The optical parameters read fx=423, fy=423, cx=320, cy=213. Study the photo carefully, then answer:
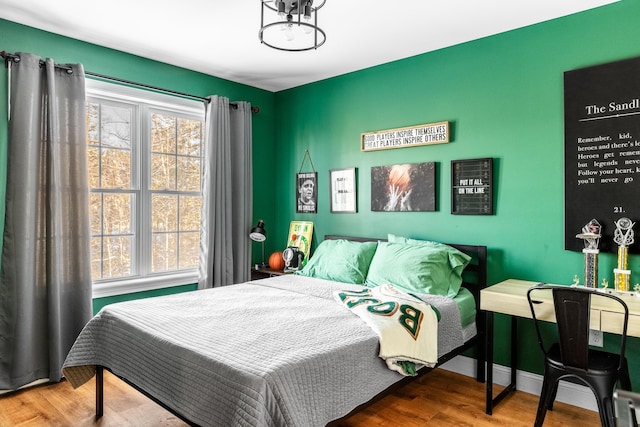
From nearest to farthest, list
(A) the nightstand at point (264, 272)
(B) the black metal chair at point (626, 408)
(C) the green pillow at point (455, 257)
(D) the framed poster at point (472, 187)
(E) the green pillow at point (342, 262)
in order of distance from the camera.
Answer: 1. (B) the black metal chair at point (626, 408)
2. (C) the green pillow at point (455, 257)
3. (D) the framed poster at point (472, 187)
4. (E) the green pillow at point (342, 262)
5. (A) the nightstand at point (264, 272)

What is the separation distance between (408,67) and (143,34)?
2147 mm

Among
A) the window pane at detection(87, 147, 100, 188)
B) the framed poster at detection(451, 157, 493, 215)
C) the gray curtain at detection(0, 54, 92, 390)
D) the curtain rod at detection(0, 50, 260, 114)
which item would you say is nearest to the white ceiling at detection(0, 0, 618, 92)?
the curtain rod at detection(0, 50, 260, 114)

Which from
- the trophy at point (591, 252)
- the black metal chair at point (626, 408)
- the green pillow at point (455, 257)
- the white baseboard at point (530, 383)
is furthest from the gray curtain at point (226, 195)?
the black metal chair at point (626, 408)

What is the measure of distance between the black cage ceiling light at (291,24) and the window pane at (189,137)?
124cm

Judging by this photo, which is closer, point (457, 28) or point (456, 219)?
point (457, 28)

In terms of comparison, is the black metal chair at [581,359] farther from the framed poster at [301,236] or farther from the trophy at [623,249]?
the framed poster at [301,236]

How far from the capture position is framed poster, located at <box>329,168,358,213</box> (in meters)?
4.04

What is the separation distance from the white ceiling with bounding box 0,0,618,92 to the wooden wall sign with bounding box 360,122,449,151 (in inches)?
24.9

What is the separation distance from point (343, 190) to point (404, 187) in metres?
0.69

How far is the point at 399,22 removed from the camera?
2.97 meters

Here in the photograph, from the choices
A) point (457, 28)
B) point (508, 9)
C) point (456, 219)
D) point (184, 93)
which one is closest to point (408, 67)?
point (457, 28)

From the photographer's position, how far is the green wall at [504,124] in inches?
109

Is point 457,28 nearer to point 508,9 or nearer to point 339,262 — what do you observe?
point 508,9

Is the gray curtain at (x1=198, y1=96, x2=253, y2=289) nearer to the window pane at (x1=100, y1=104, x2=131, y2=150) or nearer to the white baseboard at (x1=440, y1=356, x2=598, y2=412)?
the window pane at (x1=100, y1=104, x2=131, y2=150)
